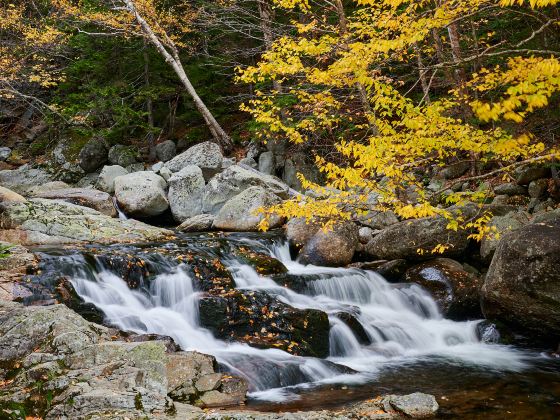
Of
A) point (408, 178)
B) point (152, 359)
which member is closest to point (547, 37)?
point (408, 178)

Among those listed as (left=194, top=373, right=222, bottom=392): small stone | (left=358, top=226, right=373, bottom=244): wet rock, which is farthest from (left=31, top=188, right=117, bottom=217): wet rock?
(left=194, top=373, right=222, bottom=392): small stone

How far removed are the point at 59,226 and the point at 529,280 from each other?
32.0 feet

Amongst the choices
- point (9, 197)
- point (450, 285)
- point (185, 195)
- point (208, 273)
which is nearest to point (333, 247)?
point (450, 285)

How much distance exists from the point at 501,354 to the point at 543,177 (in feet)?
16.8

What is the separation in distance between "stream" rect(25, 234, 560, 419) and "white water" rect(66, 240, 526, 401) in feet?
0.06

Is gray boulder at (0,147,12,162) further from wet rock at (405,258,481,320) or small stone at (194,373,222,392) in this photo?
small stone at (194,373,222,392)

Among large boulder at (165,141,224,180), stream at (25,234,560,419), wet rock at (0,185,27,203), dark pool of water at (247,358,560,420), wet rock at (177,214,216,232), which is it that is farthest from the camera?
large boulder at (165,141,224,180)

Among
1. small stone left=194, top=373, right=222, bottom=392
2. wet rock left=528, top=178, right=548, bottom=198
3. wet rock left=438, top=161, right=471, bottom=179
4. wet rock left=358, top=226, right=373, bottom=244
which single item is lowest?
small stone left=194, top=373, right=222, bottom=392

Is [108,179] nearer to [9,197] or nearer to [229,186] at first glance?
[229,186]

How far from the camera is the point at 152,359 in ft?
15.0

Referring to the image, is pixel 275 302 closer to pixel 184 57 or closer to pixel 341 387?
pixel 341 387

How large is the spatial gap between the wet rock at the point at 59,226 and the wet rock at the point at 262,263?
2330 mm

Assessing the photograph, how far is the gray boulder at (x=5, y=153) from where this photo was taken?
68.0 feet

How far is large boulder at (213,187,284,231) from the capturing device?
1243 cm
